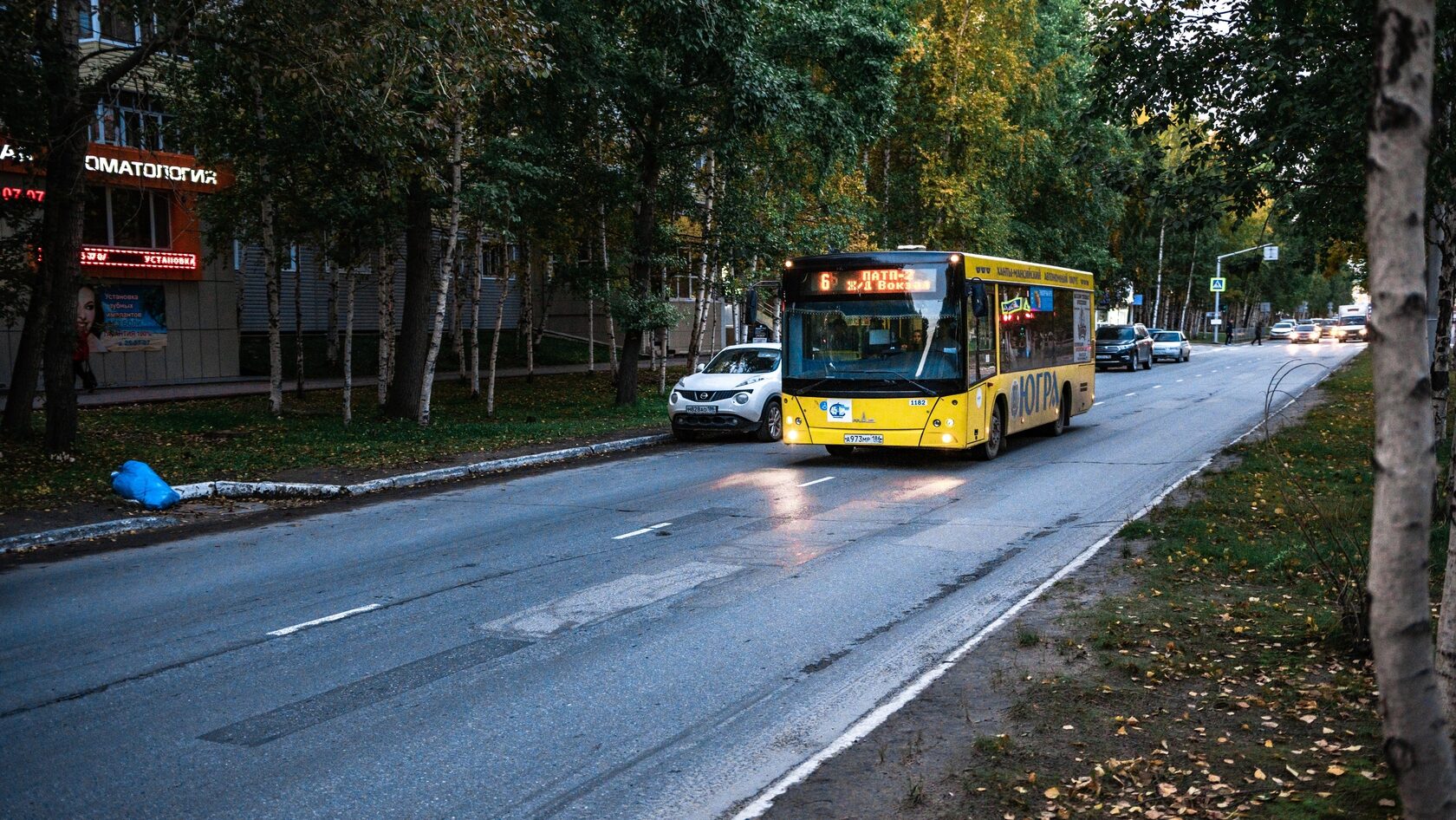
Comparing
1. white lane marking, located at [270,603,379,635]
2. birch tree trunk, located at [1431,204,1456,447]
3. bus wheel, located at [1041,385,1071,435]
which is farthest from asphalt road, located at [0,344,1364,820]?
bus wheel, located at [1041,385,1071,435]

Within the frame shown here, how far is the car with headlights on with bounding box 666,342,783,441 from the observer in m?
20.6

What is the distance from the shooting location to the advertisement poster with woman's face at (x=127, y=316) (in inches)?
1168

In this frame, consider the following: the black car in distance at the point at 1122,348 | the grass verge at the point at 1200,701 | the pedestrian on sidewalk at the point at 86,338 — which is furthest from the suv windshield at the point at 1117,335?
the grass verge at the point at 1200,701

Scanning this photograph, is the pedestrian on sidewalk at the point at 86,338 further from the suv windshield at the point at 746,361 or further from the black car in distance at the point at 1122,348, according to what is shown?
the black car in distance at the point at 1122,348

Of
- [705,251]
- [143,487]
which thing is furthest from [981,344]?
[143,487]

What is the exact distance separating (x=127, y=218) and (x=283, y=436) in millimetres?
14345

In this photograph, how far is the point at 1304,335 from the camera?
271ft

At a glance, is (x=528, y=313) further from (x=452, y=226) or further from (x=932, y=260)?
(x=932, y=260)

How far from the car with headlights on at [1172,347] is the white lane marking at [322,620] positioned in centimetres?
5107

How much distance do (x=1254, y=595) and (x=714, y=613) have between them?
389 cm

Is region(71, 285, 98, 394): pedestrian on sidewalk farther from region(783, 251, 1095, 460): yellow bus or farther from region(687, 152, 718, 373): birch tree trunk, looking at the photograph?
region(783, 251, 1095, 460): yellow bus

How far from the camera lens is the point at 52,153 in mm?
15195

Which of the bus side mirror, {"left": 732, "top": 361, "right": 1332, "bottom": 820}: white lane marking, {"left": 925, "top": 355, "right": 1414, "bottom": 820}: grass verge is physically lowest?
{"left": 732, "top": 361, "right": 1332, "bottom": 820}: white lane marking

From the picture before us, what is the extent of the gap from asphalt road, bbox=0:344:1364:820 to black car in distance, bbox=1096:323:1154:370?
111 feet
